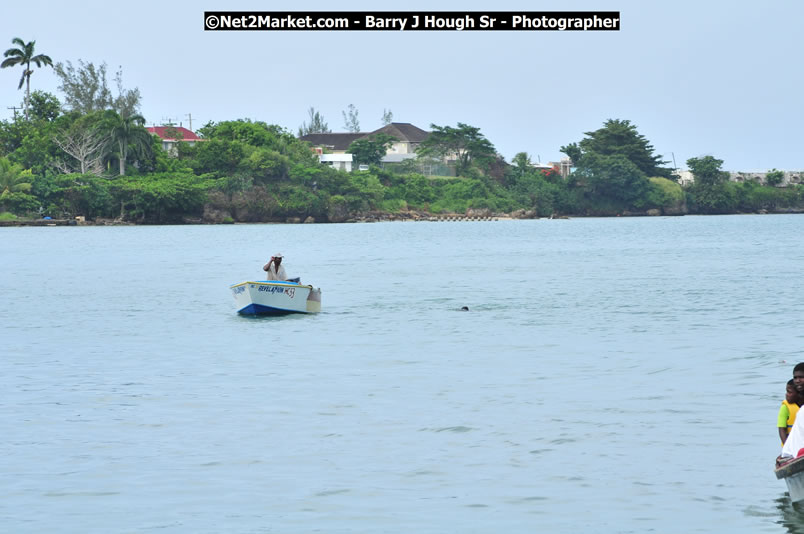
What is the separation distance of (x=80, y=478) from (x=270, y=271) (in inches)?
674

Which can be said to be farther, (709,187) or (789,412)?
(709,187)

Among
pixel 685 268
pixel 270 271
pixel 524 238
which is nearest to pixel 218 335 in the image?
pixel 270 271

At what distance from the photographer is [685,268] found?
53.6m

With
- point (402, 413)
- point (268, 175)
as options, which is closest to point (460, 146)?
point (268, 175)

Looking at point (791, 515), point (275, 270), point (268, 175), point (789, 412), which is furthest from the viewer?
point (268, 175)

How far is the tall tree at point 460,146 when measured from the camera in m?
149

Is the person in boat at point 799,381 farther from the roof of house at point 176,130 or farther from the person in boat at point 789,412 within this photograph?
the roof of house at point 176,130

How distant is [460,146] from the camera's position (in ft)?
499

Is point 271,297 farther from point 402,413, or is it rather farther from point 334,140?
point 334,140

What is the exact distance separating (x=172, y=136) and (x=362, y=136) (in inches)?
1537

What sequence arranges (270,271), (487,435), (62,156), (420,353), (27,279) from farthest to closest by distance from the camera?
(62,156), (27,279), (270,271), (420,353), (487,435)

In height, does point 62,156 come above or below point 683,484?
above

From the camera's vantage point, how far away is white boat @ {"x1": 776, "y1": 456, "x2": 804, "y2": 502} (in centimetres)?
973

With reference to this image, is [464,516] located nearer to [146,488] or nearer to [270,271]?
[146,488]
